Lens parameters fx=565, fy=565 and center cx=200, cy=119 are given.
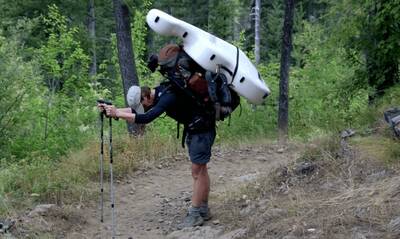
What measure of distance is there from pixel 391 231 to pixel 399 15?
198 inches

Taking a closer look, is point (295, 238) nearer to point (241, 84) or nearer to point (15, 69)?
point (241, 84)

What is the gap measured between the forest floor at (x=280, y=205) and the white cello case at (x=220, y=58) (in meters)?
1.11

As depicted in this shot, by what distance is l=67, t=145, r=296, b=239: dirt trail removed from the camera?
6.69 m

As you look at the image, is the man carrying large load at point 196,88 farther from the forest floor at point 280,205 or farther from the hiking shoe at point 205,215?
the forest floor at point 280,205

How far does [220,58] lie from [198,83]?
355 millimetres

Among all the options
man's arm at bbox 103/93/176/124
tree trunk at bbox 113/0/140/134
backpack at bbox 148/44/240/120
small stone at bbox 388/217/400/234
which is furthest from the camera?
tree trunk at bbox 113/0/140/134

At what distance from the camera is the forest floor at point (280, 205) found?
15.9ft

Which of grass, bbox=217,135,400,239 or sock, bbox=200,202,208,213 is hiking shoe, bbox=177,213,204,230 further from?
grass, bbox=217,135,400,239

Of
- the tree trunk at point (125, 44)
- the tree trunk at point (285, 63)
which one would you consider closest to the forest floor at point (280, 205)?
the tree trunk at point (125, 44)

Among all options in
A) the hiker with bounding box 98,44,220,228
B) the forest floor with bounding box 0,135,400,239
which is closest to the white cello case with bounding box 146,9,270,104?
the hiker with bounding box 98,44,220,228

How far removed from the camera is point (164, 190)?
8.41 meters

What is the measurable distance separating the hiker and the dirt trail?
315mm

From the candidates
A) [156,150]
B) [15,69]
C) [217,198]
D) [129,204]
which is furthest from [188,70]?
[15,69]

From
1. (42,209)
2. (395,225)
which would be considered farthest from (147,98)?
(395,225)
